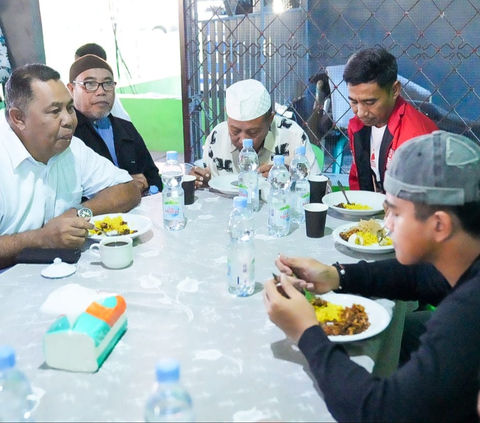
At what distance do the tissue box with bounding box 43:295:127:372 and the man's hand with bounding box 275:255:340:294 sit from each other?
546 millimetres

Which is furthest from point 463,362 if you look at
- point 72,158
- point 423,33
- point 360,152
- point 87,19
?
point 87,19

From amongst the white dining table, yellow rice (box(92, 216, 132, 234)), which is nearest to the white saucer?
the white dining table

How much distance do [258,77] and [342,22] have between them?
72 cm

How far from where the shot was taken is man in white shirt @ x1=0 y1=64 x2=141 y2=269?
193 cm

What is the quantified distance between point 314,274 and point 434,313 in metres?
0.45

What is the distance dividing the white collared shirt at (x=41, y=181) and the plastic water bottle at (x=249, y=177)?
0.56 metres

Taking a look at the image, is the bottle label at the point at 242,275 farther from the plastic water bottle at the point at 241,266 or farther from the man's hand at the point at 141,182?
the man's hand at the point at 141,182

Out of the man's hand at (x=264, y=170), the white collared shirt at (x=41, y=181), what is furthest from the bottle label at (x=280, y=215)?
the white collared shirt at (x=41, y=181)

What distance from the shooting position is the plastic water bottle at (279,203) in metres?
1.85

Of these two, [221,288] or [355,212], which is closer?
[221,288]

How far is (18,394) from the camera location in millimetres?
957

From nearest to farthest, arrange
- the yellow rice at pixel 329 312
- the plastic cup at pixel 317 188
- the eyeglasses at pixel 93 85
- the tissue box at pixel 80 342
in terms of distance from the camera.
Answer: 1. the tissue box at pixel 80 342
2. the yellow rice at pixel 329 312
3. the plastic cup at pixel 317 188
4. the eyeglasses at pixel 93 85

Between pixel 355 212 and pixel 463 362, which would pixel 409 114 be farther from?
pixel 463 362

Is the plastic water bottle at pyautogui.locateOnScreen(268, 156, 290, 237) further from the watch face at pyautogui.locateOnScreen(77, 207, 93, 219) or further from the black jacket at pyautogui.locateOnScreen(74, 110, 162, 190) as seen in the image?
the black jacket at pyautogui.locateOnScreen(74, 110, 162, 190)
